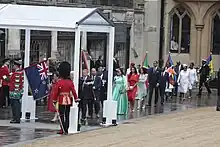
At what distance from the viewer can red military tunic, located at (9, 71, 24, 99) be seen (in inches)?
781

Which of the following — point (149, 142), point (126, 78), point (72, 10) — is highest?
point (72, 10)

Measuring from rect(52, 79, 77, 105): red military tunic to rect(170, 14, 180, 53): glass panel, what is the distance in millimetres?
23751

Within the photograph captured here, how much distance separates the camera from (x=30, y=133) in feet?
59.6

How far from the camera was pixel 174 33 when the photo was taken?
136ft

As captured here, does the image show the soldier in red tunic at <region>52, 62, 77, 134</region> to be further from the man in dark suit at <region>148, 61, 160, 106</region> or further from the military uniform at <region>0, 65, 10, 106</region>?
the man in dark suit at <region>148, 61, 160, 106</region>

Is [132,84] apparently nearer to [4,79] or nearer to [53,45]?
[4,79]

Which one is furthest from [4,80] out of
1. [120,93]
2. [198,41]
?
[198,41]

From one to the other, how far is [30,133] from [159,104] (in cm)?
1116

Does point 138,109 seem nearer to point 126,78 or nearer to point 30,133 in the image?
point 126,78

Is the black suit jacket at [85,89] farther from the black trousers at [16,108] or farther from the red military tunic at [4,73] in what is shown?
the red military tunic at [4,73]

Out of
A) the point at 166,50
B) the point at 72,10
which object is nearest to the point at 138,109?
the point at 72,10

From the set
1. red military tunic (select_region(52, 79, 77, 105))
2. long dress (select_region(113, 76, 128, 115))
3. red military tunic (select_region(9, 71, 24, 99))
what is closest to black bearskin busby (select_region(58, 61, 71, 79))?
red military tunic (select_region(52, 79, 77, 105))

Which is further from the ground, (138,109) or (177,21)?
(177,21)

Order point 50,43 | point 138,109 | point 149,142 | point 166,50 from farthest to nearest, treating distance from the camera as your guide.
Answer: point 166,50 → point 50,43 → point 138,109 → point 149,142
